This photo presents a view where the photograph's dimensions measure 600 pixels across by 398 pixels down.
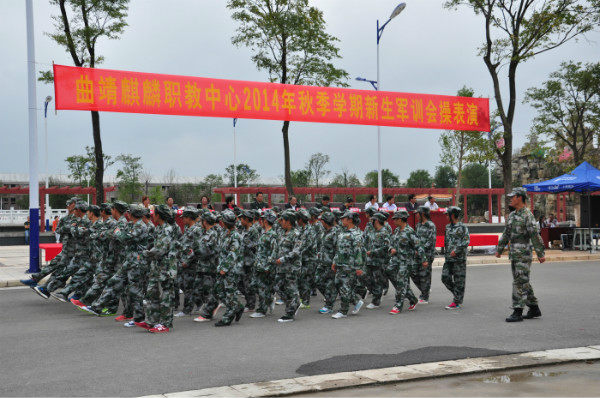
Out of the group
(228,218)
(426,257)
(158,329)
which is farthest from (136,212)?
(426,257)

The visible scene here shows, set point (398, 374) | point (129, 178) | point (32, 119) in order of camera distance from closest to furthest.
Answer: point (398, 374)
point (32, 119)
point (129, 178)

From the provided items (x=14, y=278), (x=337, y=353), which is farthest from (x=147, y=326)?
(x=14, y=278)

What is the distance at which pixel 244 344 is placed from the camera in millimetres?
7047

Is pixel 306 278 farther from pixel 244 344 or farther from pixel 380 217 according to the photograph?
pixel 244 344

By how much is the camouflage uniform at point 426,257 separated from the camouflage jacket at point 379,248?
64cm

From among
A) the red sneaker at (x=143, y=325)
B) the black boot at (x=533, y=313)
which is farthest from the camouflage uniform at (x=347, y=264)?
the red sneaker at (x=143, y=325)

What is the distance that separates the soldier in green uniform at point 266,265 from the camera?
8844mm

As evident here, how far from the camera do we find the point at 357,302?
9312mm

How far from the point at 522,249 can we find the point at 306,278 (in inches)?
143

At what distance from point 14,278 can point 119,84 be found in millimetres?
5380

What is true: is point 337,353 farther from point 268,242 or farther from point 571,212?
point 571,212

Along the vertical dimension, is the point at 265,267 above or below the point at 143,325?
above

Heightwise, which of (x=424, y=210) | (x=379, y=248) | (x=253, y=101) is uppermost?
(x=253, y=101)

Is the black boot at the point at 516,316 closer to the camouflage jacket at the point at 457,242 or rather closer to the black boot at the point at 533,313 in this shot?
the black boot at the point at 533,313
